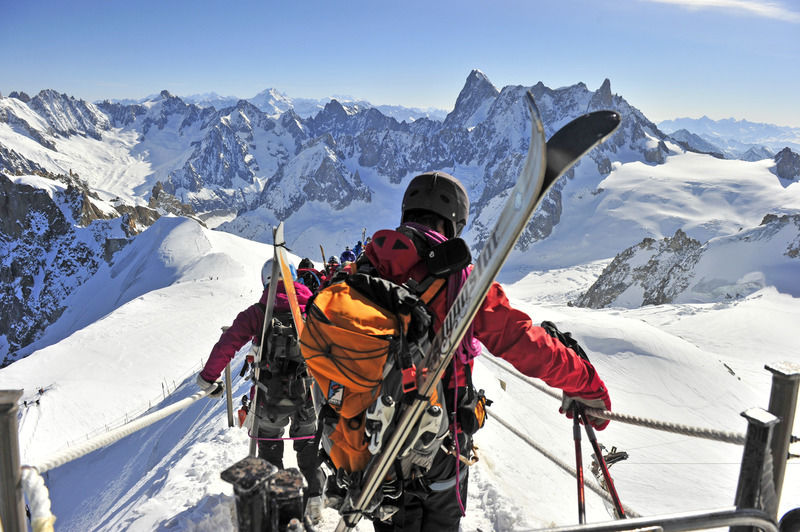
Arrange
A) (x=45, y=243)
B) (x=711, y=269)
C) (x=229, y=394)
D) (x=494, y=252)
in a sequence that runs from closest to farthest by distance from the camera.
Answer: (x=494, y=252)
(x=229, y=394)
(x=711, y=269)
(x=45, y=243)

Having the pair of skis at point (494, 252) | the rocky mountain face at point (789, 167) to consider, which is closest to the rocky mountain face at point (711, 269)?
the pair of skis at point (494, 252)

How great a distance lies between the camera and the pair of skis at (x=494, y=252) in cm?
161

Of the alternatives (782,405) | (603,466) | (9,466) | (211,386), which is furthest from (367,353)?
(211,386)

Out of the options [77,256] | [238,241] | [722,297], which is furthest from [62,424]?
[77,256]

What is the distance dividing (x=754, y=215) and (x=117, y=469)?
166100 millimetres

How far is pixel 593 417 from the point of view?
9.66 feet

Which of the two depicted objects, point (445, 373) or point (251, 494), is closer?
point (251, 494)

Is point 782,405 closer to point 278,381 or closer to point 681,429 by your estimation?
point 681,429

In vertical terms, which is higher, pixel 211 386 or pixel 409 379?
pixel 409 379

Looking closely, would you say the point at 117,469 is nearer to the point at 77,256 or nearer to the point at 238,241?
the point at 238,241

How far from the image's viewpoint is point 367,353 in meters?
2.20

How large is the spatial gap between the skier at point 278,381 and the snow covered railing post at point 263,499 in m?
3.14

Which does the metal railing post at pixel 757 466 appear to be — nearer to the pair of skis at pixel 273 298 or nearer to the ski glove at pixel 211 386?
the pair of skis at pixel 273 298

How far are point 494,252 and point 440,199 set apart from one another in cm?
92
